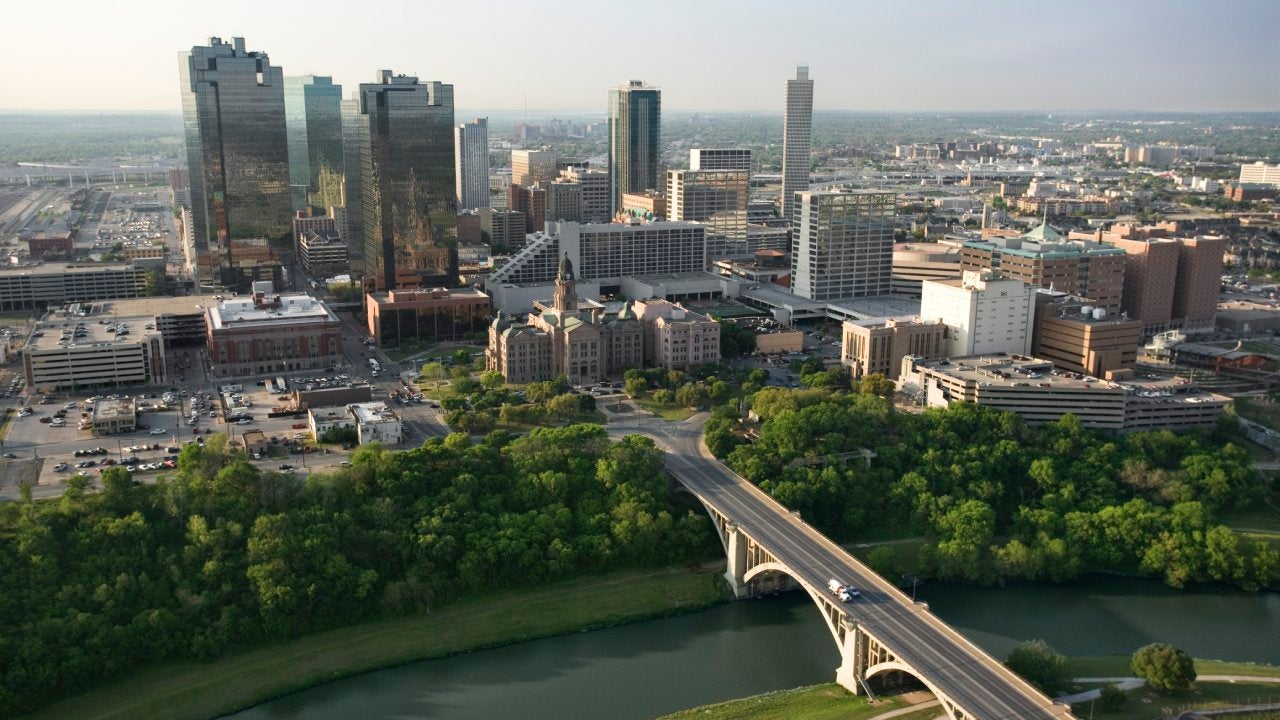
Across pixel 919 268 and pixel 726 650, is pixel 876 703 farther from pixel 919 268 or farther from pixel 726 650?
pixel 919 268

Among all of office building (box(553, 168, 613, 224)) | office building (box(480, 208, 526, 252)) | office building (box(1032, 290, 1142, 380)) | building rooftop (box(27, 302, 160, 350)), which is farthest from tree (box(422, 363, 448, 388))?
office building (box(553, 168, 613, 224))

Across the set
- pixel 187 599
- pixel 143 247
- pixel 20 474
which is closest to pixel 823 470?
pixel 187 599

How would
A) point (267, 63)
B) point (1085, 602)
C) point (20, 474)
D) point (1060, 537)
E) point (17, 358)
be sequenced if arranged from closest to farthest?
point (1085, 602), point (1060, 537), point (20, 474), point (17, 358), point (267, 63)

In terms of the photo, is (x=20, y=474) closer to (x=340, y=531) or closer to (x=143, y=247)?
(x=340, y=531)

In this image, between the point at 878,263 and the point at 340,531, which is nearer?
the point at 340,531

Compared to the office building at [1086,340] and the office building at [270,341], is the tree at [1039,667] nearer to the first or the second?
the office building at [1086,340]

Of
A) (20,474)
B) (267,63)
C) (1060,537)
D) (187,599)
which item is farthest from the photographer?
(267,63)
